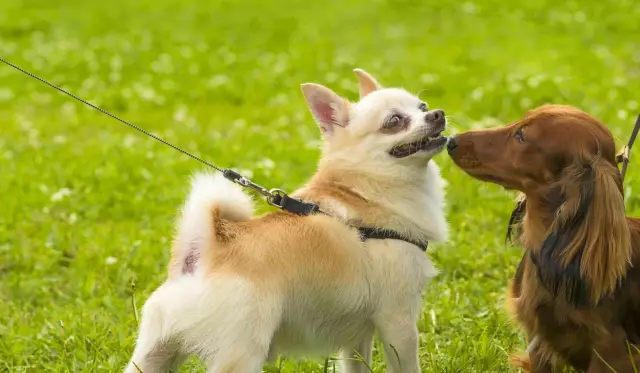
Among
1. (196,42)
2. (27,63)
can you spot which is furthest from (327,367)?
(196,42)

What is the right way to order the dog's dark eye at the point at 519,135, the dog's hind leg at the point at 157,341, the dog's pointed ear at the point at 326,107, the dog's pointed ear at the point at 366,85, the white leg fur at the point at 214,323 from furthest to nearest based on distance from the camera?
the dog's pointed ear at the point at 366,85 → the dog's pointed ear at the point at 326,107 → the dog's dark eye at the point at 519,135 → the dog's hind leg at the point at 157,341 → the white leg fur at the point at 214,323

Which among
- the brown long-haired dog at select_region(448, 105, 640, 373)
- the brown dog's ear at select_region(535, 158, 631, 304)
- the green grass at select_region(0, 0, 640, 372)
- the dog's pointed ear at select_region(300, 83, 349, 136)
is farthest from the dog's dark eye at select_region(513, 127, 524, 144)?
the green grass at select_region(0, 0, 640, 372)

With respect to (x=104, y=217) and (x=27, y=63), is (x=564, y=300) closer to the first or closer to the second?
(x=104, y=217)

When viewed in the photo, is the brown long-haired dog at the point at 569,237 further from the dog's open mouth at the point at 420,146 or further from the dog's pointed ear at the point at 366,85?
the dog's pointed ear at the point at 366,85

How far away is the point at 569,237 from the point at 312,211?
3.39ft

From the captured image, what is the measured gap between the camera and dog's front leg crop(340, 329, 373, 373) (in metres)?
4.13

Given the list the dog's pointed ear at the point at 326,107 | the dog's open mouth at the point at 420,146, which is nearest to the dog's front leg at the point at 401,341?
the dog's open mouth at the point at 420,146

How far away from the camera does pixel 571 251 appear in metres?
3.72

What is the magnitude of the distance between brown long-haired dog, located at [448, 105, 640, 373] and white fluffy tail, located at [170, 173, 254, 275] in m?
1.02

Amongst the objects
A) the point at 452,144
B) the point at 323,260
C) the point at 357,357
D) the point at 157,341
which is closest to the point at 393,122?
the point at 452,144

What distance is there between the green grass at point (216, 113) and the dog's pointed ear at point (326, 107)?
1.16 meters

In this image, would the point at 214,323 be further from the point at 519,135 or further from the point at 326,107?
the point at 519,135

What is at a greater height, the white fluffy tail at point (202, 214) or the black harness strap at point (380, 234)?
the white fluffy tail at point (202, 214)

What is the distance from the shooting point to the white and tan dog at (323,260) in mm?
3477
